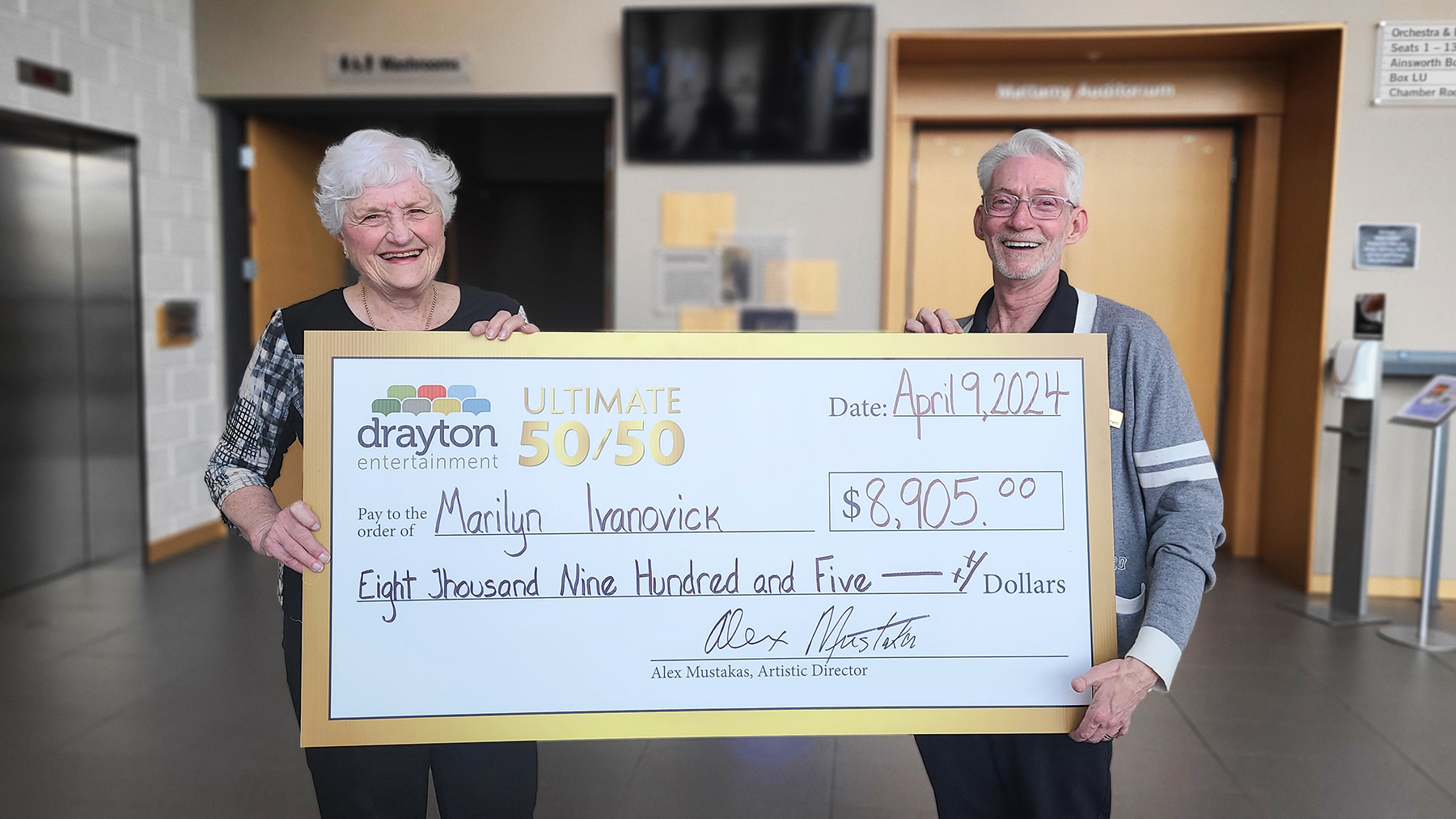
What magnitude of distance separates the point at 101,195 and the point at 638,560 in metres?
4.33

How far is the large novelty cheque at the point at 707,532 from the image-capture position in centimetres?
124

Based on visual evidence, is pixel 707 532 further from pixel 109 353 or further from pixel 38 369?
pixel 109 353

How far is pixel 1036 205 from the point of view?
134 centimetres

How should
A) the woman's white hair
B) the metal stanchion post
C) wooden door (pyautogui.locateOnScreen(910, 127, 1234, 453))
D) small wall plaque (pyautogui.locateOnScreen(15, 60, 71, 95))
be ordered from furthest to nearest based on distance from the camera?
wooden door (pyautogui.locateOnScreen(910, 127, 1234, 453))
small wall plaque (pyautogui.locateOnScreen(15, 60, 71, 95))
the metal stanchion post
the woman's white hair

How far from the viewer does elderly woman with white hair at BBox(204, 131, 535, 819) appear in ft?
4.34

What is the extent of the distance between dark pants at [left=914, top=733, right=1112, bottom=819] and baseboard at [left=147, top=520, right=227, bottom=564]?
13.7 feet

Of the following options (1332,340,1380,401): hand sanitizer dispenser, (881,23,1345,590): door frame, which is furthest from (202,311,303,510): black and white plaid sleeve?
(1332,340,1380,401): hand sanitizer dispenser

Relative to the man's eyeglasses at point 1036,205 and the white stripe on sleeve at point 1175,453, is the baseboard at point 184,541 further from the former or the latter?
the white stripe on sleeve at point 1175,453

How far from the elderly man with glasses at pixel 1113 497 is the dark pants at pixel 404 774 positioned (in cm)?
68

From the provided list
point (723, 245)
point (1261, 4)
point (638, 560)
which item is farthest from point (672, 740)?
point (1261, 4)

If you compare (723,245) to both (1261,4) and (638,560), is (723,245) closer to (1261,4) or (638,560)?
(1261,4)

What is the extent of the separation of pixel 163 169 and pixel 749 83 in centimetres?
304

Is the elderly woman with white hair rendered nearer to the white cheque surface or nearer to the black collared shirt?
the white cheque surface
